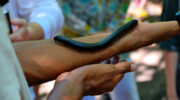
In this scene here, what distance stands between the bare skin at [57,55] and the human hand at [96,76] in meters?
0.06

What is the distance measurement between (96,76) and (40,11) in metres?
0.48

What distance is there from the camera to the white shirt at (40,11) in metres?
0.93

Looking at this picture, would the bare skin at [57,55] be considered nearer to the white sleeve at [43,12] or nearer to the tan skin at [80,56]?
the tan skin at [80,56]

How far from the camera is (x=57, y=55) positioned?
643 mm

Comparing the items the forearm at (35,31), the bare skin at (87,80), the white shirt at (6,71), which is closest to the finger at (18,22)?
the forearm at (35,31)

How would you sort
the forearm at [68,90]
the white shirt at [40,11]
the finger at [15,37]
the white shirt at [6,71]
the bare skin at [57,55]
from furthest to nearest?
the white shirt at [40,11] → the finger at [15,37] → the bare skin at [57,55] → the forearm at [68,90] → the white shirt at [6,71]

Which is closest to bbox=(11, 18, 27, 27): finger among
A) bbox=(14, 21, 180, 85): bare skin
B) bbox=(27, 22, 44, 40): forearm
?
bbox=(27, 22, 44, 40): forearm

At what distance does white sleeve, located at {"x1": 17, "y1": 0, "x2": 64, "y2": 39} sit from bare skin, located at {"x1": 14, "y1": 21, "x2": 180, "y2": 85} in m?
0.26

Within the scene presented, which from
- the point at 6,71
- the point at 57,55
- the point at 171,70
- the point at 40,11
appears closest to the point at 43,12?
the point at 40,11

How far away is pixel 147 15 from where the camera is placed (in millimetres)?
2795

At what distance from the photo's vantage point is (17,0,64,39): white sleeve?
0.94 meters

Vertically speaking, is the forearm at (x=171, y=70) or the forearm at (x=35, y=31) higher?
the forearm at (x=35, y=31)

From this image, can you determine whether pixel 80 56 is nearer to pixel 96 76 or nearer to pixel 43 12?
pixel 96 76

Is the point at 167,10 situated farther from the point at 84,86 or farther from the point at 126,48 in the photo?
the point at 84,86
